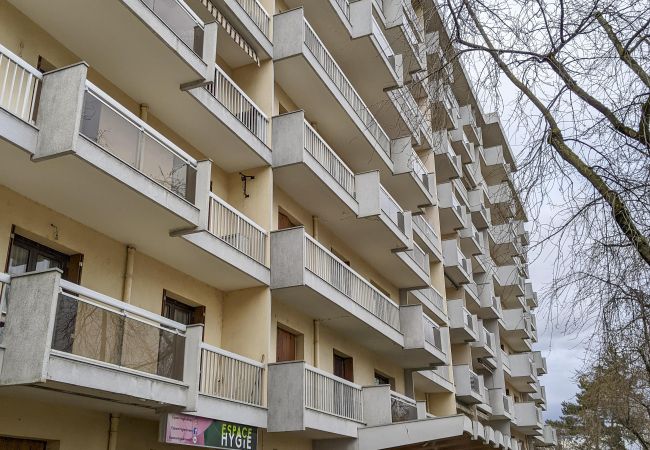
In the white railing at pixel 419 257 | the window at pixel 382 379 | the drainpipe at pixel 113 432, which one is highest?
the white railing at pixel 419 257

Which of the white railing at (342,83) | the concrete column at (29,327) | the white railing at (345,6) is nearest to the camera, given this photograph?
the concrete column at (29,327)

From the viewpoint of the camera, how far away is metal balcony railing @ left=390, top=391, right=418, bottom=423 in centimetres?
2033

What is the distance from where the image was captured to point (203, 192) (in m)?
12.9

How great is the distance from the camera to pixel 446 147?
1255 inches

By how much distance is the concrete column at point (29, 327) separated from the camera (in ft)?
27.6

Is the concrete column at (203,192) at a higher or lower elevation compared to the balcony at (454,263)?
lower

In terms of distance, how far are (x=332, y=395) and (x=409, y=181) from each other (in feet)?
37.4

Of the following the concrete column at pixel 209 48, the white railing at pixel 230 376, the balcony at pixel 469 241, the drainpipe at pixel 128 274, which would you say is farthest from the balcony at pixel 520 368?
the drainpipe at pixel 128 274

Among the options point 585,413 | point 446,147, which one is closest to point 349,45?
point 446,147

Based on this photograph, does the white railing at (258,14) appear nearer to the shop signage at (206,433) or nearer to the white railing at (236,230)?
the white railing at (236,230)

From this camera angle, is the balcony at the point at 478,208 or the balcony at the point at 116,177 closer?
the balcony at the point at 116,177

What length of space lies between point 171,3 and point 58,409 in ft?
25.0

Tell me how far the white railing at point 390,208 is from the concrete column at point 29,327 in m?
13.2

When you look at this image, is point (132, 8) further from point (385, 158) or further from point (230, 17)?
point (385, 158)
